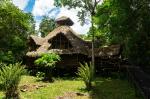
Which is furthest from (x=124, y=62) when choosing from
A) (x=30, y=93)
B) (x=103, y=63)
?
(x=30, y=93)

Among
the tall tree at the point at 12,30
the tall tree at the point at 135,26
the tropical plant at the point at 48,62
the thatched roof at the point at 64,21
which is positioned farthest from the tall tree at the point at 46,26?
the tall tree at the point at 135,26

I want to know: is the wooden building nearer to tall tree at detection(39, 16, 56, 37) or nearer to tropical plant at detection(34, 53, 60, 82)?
tropical plant at detection(34, 53, 60, 82)

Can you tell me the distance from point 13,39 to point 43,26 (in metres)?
35.3

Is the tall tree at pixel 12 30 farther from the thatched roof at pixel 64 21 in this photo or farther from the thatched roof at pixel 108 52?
the thatched roof at pixel 108 52

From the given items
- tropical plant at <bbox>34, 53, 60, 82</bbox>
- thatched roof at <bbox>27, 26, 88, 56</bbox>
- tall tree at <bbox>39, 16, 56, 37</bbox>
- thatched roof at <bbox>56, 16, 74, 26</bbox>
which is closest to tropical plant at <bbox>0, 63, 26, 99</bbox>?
tropical plant at <bbox>34, 53, 60, 82</bbox>

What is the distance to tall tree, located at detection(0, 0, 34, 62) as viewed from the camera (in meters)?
38.4

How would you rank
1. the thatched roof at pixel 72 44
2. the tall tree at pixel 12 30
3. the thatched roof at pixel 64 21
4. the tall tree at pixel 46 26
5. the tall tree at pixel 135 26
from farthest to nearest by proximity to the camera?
the tall tree at pixel 46 26
the thatched roof at pixel 64 21
the tall tree at pixel 12 30
the thatched roof at pixel 72 44
the tall tree at pixel 135 26

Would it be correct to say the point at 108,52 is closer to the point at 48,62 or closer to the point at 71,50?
the point at 71,50

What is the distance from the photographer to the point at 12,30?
142 feet

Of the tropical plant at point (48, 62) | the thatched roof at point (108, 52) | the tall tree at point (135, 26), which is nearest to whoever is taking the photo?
the tall tree at point (135, 26)

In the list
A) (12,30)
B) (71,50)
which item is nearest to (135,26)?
(71,50)

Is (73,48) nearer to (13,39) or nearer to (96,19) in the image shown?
(96,19)

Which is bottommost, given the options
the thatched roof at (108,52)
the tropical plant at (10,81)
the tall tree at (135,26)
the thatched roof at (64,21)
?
the tropical plant at (10,81)

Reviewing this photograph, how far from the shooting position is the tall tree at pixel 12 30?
126 ft
